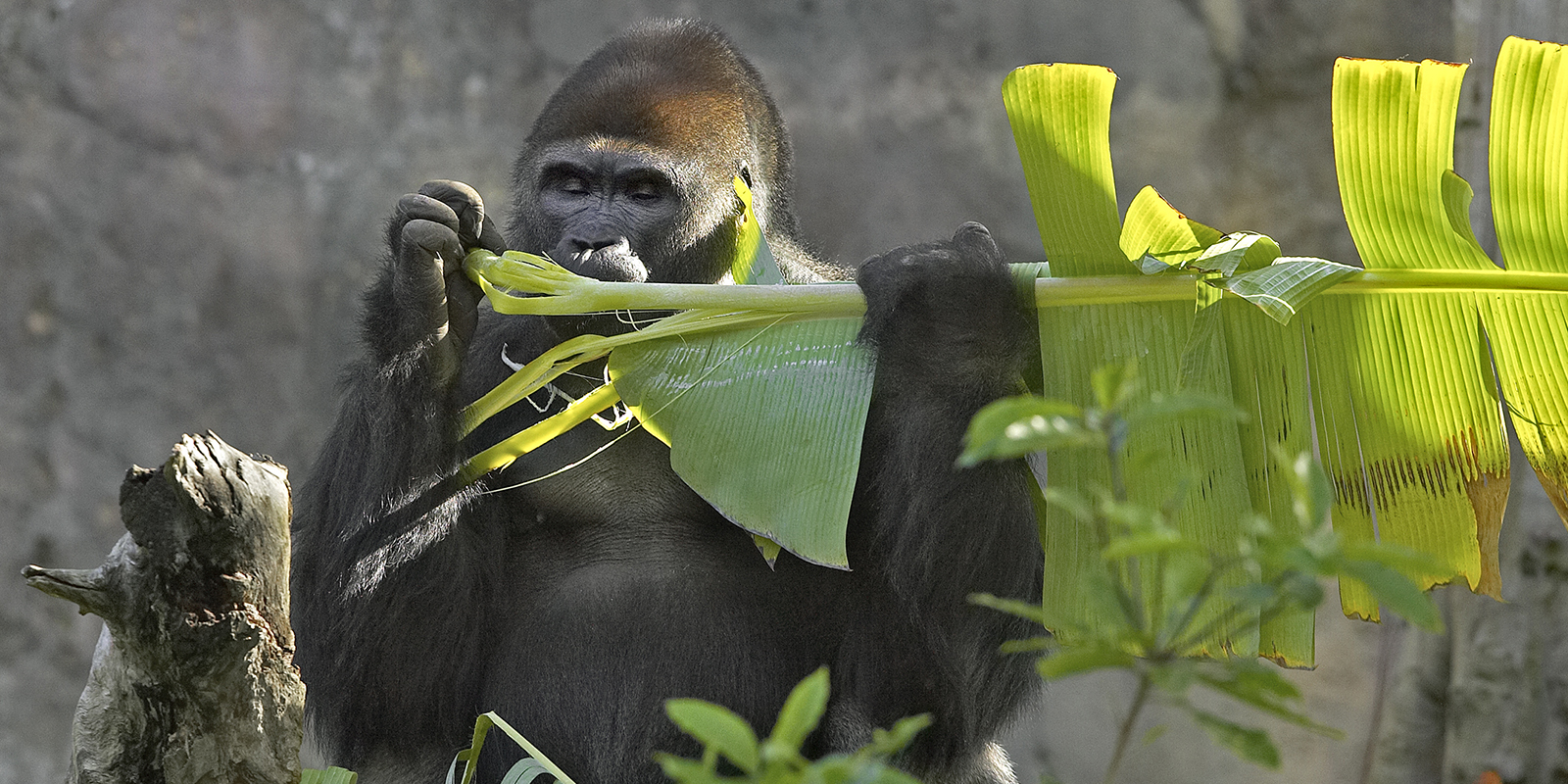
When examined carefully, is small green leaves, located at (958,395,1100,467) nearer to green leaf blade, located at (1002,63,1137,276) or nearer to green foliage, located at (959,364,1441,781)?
green foliage, located at (959,364,1441,781)

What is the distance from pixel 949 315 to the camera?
237cm

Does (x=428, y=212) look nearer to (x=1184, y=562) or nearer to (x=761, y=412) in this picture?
(x=761, y=412)

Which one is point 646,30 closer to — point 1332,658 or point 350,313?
point 350,313

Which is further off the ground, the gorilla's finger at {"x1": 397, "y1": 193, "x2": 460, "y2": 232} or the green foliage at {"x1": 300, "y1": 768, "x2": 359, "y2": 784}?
the gorilla's finger at {"x1": 397, "y1": 193, "x2": 460, "y2": 232}

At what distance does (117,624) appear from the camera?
1.77m

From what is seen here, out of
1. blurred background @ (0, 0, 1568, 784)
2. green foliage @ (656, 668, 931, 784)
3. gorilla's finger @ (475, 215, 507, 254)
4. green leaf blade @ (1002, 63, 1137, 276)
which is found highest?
blurred background @ (0, 0, 1568, 784)

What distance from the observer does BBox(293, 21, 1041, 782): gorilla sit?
8.29 feet

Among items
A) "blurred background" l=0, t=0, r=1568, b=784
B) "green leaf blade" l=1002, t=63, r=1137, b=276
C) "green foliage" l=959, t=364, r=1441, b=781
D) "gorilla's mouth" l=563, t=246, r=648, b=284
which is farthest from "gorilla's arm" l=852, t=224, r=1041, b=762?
"blurred background" l=0, t=0, r=1568, b=784

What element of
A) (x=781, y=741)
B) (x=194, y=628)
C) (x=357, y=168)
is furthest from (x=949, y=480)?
(x=357, y=168)

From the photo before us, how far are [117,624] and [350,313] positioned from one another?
4.14 metres

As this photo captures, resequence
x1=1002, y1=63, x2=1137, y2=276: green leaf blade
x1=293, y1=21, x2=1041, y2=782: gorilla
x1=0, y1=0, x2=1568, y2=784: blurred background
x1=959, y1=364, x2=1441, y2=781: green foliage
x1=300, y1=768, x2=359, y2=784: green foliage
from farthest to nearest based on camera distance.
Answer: x1=0, y1=0, x2=1568, y2=784: blurred background, x1=293, y1=21, x2=1041, y2=782: gorilla, x1=1002, y1=63, x2=1137, y2=276: green leaf blade, x1=300, y1=768, x2=359, y2=784: green foliage, x1=959, y1=364, x2=1441, y2=781: green foliage

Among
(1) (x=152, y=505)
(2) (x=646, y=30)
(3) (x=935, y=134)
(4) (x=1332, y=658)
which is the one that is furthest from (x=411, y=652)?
(4) (x=1332, y=658)

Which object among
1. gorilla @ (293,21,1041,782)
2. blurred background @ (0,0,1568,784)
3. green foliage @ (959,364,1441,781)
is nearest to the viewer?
green foliage @ (959,364,1441,781)

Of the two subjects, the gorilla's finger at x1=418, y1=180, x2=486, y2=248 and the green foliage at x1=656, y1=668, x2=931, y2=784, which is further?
the gorilla's finger at x1=418, y1=180, x2=486, y2=248
